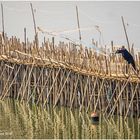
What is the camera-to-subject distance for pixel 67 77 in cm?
3180

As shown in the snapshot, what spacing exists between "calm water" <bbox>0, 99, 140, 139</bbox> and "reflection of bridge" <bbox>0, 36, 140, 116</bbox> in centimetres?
124

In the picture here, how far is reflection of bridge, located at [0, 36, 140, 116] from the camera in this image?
92.5 ft

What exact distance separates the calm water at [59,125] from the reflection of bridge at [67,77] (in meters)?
1.24

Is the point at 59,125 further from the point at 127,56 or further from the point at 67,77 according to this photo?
the point at 67,77

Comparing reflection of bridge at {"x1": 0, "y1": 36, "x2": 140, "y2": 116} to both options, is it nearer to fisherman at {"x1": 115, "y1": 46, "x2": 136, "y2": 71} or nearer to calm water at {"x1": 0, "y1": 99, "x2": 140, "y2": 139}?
fisherman at {"x1": 115, "y1": 46, "x2": 136, "y2": 71}

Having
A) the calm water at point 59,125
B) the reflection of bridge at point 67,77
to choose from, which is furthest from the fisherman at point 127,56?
the calm water at point 59,125

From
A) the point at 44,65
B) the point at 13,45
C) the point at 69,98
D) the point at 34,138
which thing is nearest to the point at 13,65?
the point at 13,45

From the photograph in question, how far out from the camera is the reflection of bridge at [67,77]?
92.5 feet

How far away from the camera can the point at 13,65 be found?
121ft

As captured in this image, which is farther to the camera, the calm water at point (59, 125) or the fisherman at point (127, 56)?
the fisherman at point (127, 56)

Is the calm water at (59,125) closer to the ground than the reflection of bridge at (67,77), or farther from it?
closer to the ground

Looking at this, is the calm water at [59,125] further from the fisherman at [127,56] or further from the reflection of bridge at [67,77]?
the fisherman at [127,56]

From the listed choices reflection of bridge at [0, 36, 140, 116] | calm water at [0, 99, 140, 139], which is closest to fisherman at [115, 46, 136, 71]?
reflection of bridge at [0, 36, 140, 116]

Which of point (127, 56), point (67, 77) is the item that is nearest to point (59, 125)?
point (127, 56)
